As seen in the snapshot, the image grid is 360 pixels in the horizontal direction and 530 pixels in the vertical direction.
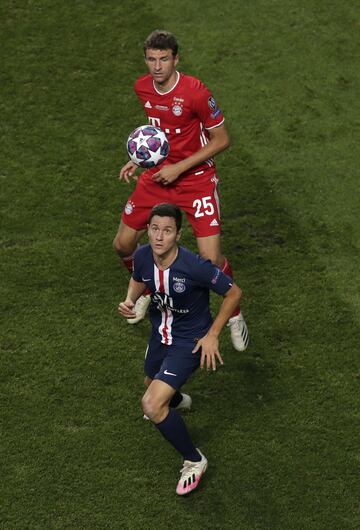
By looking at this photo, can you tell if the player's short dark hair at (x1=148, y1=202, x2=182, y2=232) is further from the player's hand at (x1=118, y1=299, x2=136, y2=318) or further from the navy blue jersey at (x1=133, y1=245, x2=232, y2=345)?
the player's hand at (x1=118, y1=299, x2=136, y2=318)

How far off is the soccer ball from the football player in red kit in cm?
16

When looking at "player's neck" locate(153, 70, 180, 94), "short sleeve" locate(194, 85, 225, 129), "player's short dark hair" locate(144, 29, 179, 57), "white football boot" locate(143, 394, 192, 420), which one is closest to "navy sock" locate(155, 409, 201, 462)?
"white football boot" locate(143, 394, 192, 420)

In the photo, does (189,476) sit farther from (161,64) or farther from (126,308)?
(161,64)

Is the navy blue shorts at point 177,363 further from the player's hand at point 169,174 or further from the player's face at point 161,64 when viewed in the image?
the player's face at point 161,64

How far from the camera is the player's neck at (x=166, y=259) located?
27.6 feet

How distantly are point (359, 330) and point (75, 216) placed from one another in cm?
340

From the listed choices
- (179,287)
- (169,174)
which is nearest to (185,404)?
(179,287)

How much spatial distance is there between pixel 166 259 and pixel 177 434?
51.6 inches

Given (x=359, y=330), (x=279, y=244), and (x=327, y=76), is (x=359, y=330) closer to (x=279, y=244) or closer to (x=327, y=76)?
(x=279, y=244)

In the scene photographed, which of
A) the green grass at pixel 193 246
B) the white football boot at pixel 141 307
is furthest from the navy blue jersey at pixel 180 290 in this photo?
the white football boot at pixel 141 307

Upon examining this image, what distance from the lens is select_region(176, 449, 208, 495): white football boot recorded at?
8.61 m

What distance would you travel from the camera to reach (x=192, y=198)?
33.0ft

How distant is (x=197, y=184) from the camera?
10.1m

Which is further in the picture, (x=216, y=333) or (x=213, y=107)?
(x=213, y=107)
